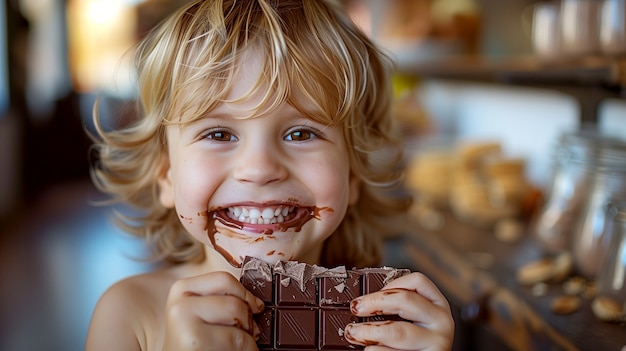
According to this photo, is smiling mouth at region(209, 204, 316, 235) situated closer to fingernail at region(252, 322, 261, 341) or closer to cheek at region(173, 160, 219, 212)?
cheek at region(173, 160, 219, 212)

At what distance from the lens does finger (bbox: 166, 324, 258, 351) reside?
0.76 metres

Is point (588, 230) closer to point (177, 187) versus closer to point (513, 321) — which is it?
point (513, 321)

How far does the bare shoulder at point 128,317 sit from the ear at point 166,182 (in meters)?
0.12

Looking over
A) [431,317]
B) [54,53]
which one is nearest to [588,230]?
[431,317]

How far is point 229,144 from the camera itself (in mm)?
878

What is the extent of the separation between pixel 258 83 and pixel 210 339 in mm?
315

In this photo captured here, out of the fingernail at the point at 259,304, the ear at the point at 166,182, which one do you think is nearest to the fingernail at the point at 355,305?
the fingernail at the point at 259,304

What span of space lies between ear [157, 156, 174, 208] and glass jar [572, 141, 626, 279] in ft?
2.70

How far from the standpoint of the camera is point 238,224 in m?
0.89

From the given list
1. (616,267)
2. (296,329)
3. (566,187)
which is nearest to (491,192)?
(566,187)

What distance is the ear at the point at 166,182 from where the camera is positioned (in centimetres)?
103

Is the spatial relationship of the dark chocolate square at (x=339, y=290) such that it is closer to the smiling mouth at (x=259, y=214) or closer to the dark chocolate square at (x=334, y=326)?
the dark chocolate square at (x=334, y=326)

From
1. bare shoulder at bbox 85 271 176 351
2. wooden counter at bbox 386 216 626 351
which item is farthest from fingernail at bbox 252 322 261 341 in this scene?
wooden counter at bbox 386 216 626 351

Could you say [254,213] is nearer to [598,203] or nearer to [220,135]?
[220,135]
